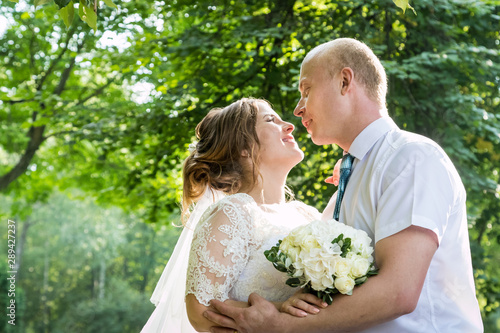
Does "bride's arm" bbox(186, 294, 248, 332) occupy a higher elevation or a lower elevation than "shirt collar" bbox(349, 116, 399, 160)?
lower

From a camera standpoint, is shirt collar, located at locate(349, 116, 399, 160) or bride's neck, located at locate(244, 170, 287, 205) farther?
bride's neck, located at locate(244, 170, 287, 205)

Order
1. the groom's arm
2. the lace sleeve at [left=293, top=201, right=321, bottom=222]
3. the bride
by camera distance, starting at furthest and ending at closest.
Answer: the lace sleeve at [left=293, top=201, right=321, bottom=222] < the bride < the groom's arm

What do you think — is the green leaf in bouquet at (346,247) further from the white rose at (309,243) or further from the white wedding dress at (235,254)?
the white wedding dress at (235,254)

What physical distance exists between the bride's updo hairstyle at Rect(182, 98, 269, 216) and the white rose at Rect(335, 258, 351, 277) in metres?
1.37

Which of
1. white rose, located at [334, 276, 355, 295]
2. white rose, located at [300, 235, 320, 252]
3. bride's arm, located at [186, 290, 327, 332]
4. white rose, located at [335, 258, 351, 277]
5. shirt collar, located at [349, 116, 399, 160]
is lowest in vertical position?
bride's arm, located at [186, 290, 327, 332]

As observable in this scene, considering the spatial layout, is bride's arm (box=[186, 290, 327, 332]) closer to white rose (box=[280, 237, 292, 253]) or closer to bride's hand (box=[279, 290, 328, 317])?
bride's hand (box=[279, 290, 328, 317])

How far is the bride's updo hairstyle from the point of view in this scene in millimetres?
3342

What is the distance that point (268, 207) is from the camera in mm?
3230

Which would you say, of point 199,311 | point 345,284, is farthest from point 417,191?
point 199,311

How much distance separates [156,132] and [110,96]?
3638 millimetres

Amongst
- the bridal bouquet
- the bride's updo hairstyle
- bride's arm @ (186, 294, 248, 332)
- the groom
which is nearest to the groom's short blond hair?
the groom

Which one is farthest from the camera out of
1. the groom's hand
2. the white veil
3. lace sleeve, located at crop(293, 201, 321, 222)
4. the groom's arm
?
lace sleeve, located at crop(293, 201, 321, 222)

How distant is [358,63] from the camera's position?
2549 millimetres

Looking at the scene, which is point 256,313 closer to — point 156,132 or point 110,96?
point 156,132
